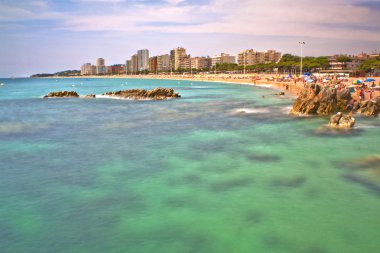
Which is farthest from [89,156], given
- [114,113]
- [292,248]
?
[114,113]

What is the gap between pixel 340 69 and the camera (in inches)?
5330

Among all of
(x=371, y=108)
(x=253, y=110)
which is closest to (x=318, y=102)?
(x=371, y=108)

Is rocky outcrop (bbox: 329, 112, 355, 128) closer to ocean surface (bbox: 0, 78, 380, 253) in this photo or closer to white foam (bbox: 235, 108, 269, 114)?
ocean surface (bbox: 0, 78, 380, 253)

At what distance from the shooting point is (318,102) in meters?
→ 37.0

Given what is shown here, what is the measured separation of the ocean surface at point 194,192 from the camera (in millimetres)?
10516

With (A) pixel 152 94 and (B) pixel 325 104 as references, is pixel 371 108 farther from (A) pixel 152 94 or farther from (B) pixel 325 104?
(A) pixel 152 94

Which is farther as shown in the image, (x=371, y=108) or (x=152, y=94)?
(x=152, y=94)

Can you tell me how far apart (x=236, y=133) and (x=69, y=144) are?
1214 centimetres

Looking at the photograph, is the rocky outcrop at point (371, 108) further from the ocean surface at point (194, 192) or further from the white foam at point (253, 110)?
the white foam at point (253, 110)

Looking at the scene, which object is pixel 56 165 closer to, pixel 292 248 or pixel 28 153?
pixel 28 153

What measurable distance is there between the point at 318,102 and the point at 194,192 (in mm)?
26265

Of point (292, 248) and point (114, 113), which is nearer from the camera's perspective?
point (292, 248)

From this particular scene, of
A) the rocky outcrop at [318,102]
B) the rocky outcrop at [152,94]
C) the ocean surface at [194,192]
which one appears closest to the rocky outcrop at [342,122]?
the ocean surface at [194,192]

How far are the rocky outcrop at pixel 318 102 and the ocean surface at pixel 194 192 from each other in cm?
881
